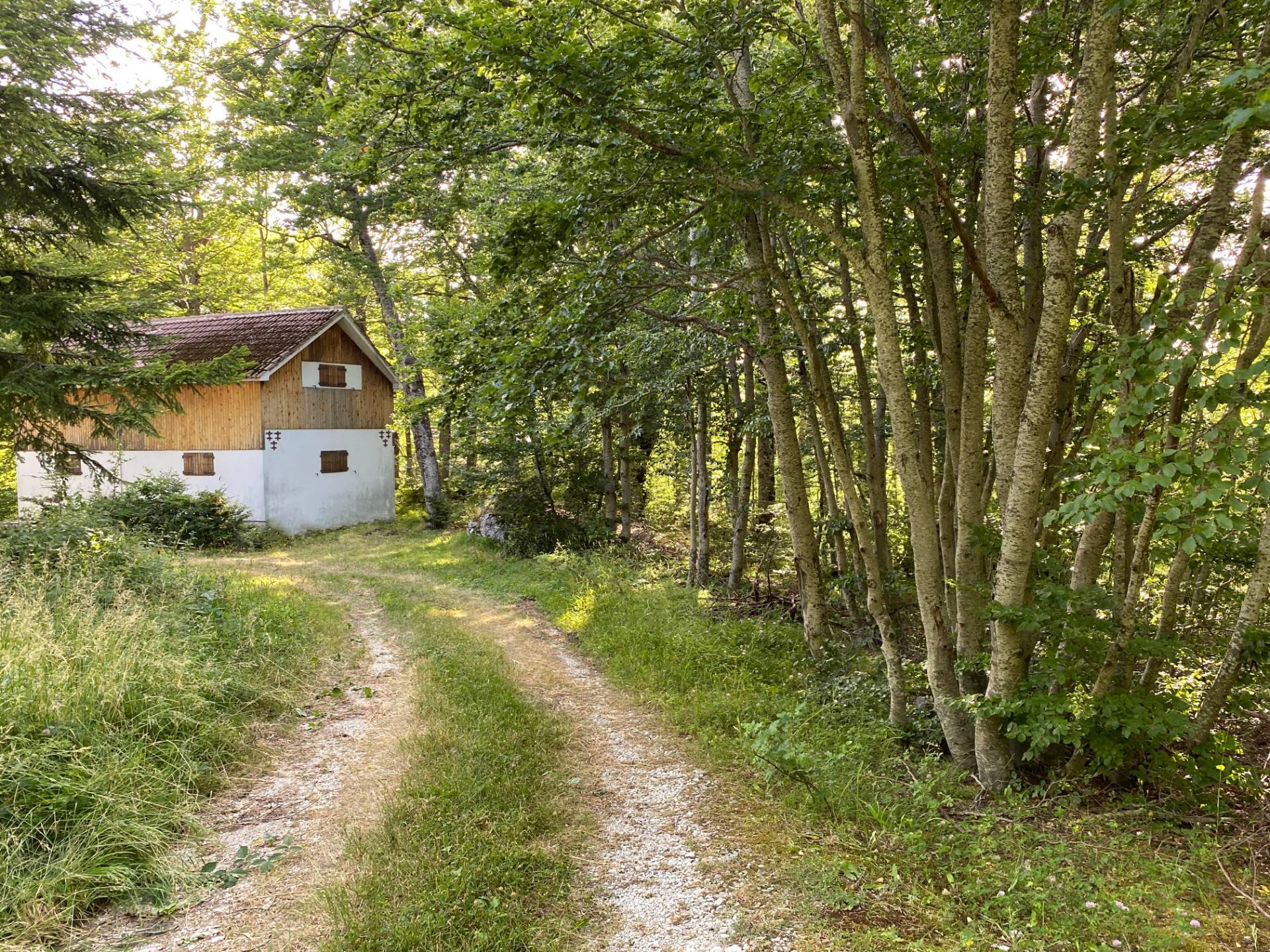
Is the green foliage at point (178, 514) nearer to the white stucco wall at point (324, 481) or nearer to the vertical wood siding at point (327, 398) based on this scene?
the white stucco wall at point (324, 481)

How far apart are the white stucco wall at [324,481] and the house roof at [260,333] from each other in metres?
2.05

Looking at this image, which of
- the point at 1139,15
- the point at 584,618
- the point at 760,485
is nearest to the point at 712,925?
the point at 584,618

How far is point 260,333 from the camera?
19562 millimetres

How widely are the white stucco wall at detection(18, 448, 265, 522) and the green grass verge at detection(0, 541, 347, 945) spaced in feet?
32.8

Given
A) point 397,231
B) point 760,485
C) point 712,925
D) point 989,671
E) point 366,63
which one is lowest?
point 712,925

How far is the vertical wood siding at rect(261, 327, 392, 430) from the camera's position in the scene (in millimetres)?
18719

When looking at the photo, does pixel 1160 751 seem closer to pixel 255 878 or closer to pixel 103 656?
pixel 255 878

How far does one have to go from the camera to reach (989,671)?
16.4ft

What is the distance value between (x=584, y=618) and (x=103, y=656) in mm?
5843

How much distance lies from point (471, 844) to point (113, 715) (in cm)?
313

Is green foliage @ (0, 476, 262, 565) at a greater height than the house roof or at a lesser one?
lesser

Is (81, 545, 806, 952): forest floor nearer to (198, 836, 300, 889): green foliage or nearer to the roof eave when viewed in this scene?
(198, 836, 300, 889): green foliage

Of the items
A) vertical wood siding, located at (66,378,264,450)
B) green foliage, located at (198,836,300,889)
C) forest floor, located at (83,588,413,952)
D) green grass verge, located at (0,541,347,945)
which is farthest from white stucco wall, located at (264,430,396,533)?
green foliage, located at (198,836,300,889)

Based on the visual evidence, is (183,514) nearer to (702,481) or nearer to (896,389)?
(702,481)
